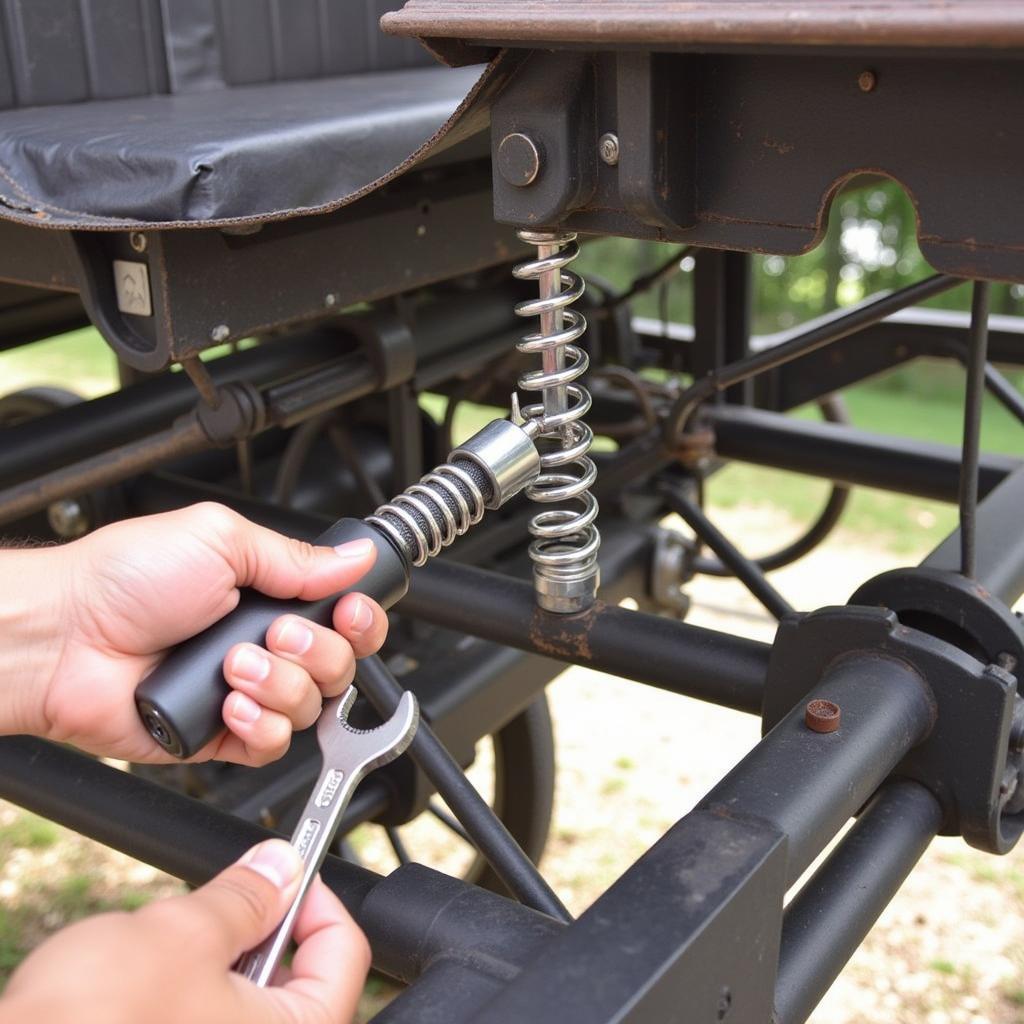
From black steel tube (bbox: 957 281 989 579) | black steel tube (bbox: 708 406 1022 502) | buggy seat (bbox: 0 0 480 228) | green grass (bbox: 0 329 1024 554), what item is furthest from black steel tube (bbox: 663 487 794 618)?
green grass (bbox: 0 329 1024 554)

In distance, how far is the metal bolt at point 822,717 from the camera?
108 cm

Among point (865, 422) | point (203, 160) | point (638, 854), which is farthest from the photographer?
point (865, 422)

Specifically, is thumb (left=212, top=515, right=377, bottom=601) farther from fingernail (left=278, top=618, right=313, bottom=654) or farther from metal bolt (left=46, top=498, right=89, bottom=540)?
metal bolt (left=46, top=498, right=89, bottom=540)

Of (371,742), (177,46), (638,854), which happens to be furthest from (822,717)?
(638,854)

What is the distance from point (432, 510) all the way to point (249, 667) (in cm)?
20

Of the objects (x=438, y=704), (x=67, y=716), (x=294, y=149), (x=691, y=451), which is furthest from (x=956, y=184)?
(x=691, y=451)

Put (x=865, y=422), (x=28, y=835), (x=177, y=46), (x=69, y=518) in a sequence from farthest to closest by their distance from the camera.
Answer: (x=865, y=422), (x=28, y=835), (x=69, y=518), (x=177, y=46)

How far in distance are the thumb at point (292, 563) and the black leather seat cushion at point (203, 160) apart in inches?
12.0

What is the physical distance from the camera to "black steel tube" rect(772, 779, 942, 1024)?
104cm

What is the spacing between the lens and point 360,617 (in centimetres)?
101

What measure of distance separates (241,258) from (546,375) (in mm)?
357

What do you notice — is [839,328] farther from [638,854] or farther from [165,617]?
[638,854]

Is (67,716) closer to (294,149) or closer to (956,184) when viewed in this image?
(294,149)

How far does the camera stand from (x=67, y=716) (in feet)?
3.46
